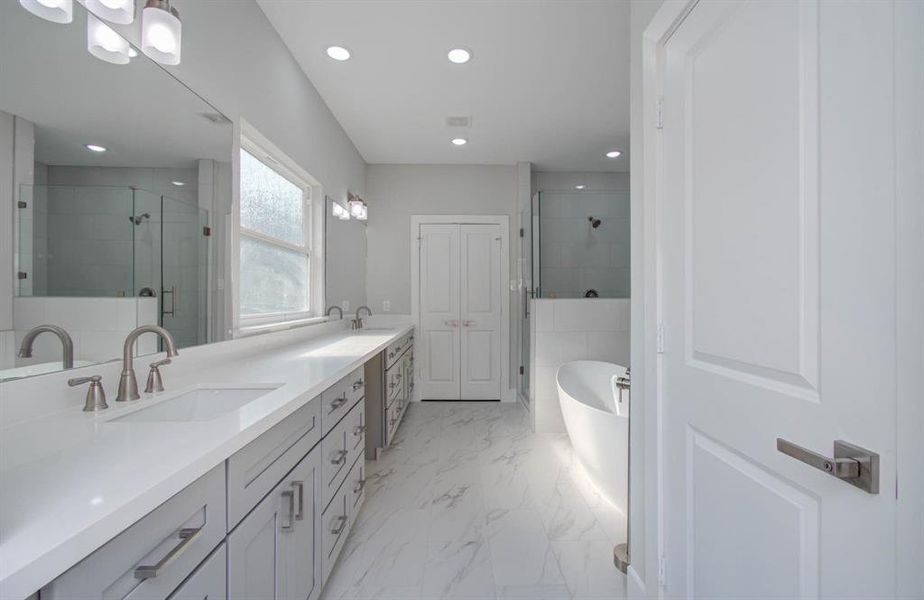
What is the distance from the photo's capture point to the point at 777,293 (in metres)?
0.83

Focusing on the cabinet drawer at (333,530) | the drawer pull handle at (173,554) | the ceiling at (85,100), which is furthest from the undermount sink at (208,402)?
the ceiling at (85,100)

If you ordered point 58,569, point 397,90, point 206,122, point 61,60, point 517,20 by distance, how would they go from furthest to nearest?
1. point 397,90
2. point 517,20
3. point 206,122
4. point 61,60
5. point 58,569

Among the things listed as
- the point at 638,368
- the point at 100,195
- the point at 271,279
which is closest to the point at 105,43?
the point at 100,195

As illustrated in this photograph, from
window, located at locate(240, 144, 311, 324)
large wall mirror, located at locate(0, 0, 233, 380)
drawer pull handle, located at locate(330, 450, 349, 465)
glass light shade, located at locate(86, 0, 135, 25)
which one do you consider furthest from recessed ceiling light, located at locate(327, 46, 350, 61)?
drawer pull handle, located at locate(330, 450, 349, 465)

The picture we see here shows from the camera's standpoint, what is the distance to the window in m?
2.18

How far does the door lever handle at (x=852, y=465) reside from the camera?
2.06ft

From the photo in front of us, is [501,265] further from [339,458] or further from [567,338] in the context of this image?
[339,458]

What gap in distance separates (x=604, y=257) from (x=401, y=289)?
2161 mm

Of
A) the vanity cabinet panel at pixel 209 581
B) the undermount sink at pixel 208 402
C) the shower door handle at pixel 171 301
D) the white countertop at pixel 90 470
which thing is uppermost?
the shower door handle at pixel 171 301

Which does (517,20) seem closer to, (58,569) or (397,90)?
(397,90)

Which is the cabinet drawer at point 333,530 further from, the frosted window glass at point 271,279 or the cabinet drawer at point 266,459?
the frosted window glass at point 271,279

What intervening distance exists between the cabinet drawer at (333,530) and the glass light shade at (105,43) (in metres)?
1.59

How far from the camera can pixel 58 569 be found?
464 mm

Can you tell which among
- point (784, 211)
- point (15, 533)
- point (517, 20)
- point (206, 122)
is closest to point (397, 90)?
point (517, 20)
